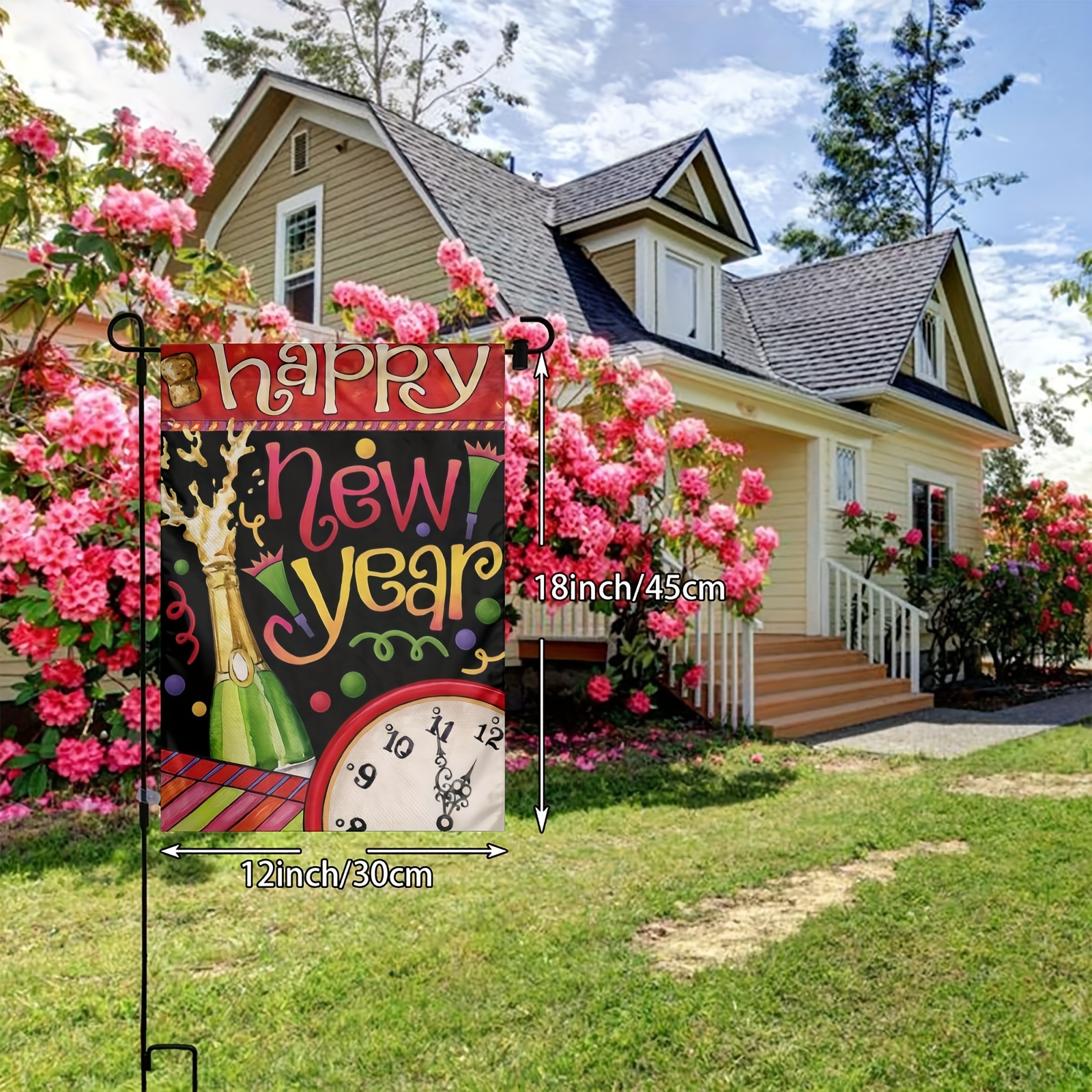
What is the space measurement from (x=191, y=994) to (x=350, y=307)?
549cm

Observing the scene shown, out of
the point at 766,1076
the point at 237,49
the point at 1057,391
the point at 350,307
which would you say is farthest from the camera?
the point at 1057,391

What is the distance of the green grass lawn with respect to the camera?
10.1 ft

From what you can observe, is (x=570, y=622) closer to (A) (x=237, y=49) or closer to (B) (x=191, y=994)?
(B) (x=191, y=994)

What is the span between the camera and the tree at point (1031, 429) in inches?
1043

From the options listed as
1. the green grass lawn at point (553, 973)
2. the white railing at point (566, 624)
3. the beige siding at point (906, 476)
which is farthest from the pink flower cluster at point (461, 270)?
the beige siding at point (906, 476)

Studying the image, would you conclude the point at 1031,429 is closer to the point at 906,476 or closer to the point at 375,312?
the point at 906,476

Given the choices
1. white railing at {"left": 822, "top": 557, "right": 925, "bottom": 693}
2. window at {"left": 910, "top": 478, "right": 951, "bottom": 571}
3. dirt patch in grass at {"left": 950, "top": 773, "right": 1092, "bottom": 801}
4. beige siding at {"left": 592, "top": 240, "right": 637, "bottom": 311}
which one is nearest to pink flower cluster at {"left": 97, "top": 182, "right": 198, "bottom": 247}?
dirt patch in grass at {"left": 950, "top": 773, "right": 1092, "bottom": 801}

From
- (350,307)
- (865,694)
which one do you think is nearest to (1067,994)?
(350,307)

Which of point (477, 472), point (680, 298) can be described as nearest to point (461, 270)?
point (477, 472)

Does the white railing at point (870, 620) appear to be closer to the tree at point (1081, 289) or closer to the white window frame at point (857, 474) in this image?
the white window frame at point (857, 474)

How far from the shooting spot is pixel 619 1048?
10.4 ft

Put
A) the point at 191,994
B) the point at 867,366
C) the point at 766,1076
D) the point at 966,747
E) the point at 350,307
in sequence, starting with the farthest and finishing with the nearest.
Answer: the point at 867,366
the point at 966,747
the point at 350,307
the point at 191,994
the point at 766,1076

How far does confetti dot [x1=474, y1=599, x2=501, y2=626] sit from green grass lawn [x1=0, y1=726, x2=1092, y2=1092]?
1.24m

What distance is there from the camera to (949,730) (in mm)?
10164
